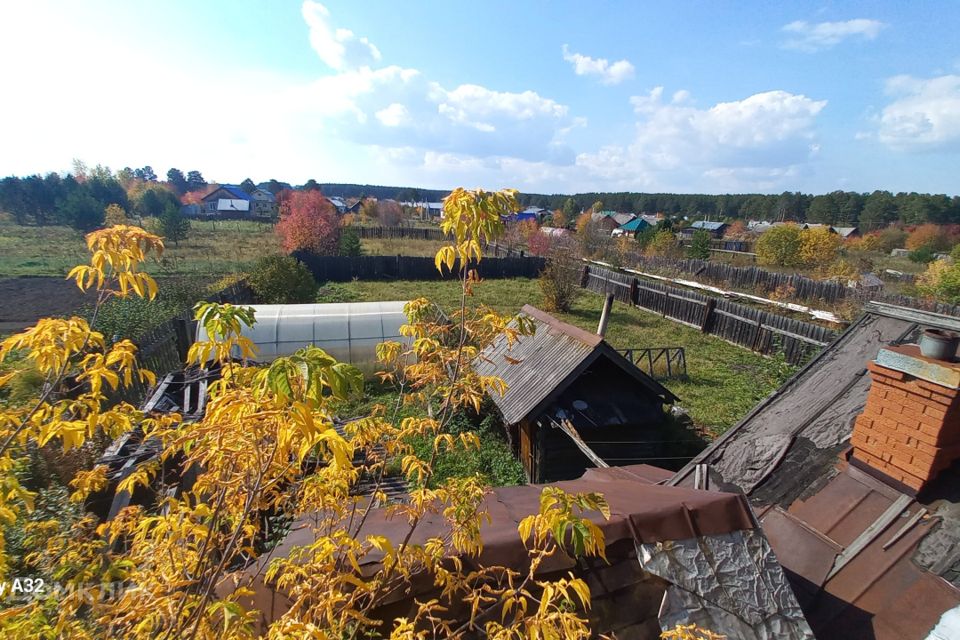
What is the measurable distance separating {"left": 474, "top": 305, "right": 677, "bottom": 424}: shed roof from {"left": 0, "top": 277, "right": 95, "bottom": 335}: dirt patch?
1642cm

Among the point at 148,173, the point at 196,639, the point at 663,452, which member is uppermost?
the point at 148,173

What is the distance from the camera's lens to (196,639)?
6.37 ft

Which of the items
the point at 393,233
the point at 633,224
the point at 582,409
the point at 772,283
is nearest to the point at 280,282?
the point at 582,409

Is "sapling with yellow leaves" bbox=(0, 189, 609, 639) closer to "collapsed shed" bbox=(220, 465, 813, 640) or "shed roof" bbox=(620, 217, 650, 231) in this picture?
"collapsed shed" bbox=(220, 465, 813, 640)

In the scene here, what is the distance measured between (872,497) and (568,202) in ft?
308

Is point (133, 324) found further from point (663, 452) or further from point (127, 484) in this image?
point (663, 452)

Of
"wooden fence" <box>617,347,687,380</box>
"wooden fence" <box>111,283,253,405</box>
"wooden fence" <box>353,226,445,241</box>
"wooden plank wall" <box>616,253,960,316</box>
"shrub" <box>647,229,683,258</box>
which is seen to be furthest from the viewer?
"wooden fence" <box>353,226,445,241</box>

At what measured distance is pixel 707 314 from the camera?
59.4 feet

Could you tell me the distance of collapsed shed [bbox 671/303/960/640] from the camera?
2.95m

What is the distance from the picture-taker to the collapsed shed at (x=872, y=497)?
116 inches

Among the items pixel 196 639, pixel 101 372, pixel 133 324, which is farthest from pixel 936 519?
pixel 133 324

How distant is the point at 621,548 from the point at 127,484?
339cm

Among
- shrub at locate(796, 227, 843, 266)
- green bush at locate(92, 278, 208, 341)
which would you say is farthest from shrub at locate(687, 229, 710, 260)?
green bush at locate(92, 278, 208, 341)

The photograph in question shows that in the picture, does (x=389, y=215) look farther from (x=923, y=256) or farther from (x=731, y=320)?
(x=923, y=256)
